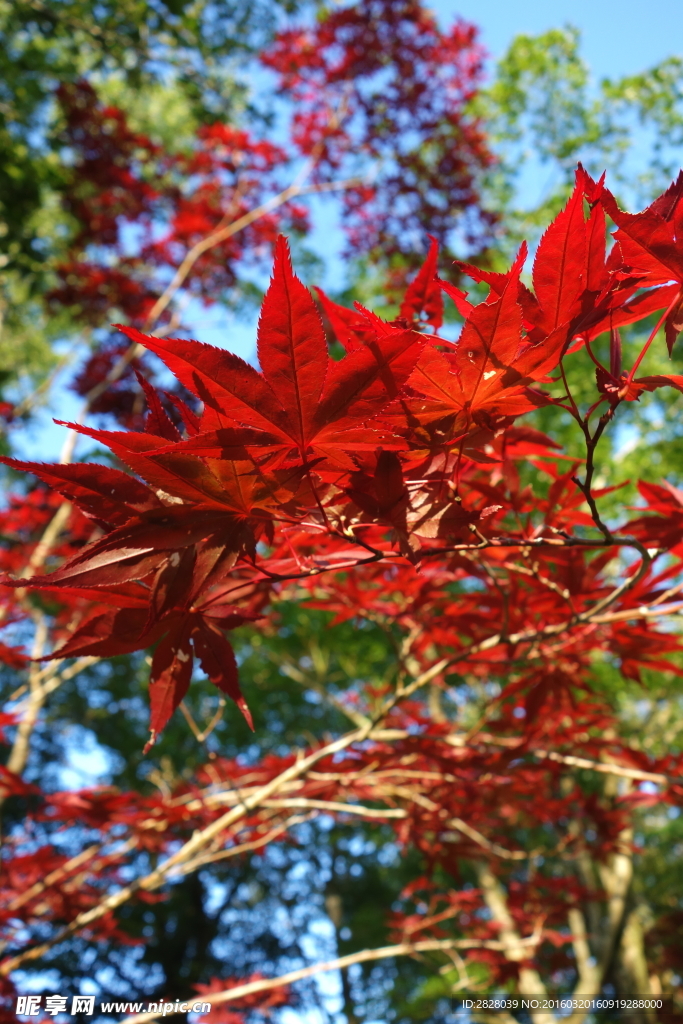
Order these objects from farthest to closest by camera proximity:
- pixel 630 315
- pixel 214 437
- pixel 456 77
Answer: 1. pixel 456 77
2. pixel 630 315
3. pixel 214 437

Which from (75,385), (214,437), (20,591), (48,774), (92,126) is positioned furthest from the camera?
(48,774)

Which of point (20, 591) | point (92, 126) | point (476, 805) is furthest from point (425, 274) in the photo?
point (92, 126)

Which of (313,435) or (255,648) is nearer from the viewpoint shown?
(313,435)

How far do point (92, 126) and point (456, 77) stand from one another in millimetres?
3265

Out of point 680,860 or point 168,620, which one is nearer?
point 168,620

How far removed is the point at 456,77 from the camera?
602cm

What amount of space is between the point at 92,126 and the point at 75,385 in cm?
222

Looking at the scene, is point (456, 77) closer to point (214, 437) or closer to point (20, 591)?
point (20, 591)

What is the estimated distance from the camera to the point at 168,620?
2.93 ft

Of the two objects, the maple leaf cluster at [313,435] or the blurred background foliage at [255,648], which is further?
the blurred background foliage at [255,648]

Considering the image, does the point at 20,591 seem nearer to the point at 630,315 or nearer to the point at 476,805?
the point at 476,805

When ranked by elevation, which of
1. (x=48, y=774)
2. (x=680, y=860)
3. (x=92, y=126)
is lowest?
(x=680, y=860)

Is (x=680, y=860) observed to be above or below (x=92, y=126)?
below

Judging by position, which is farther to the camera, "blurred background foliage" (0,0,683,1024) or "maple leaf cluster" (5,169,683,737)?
"blurred background foliage" (0,0,683,1024)
